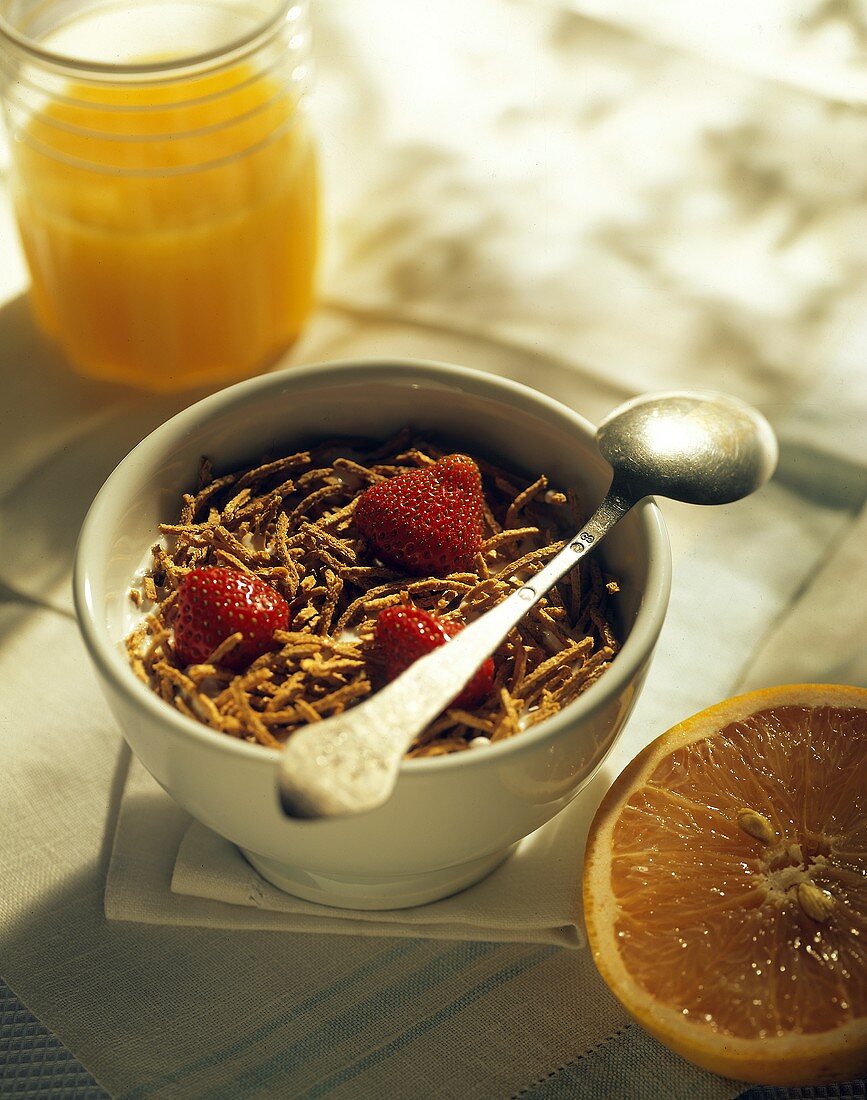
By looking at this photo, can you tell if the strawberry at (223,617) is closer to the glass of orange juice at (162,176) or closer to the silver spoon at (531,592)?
the silver spoon at (531,592)

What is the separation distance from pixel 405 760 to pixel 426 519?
0.65 feet

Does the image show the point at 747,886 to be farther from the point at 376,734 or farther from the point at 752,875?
the point at 376,734

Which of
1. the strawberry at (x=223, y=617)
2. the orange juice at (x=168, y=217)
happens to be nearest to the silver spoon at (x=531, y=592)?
the strawberry at (x=223, y=617)

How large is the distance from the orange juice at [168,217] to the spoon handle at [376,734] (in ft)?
Result: 1.82

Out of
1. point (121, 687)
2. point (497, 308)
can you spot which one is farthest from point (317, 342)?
point (121, 687)

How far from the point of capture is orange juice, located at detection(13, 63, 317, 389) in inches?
44.8

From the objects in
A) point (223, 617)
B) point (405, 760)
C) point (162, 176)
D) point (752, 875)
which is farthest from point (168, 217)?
point (752, 875)

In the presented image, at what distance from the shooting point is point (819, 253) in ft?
4.70

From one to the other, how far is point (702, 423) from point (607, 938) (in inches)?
16.1

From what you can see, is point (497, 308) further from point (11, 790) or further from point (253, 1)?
point (11, 790)

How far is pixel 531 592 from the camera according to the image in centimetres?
83

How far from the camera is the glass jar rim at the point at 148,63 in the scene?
1052 mm

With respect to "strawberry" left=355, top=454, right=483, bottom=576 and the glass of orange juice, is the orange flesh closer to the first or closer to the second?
"strawberry" left=355, top=454, right=483, bottom=576

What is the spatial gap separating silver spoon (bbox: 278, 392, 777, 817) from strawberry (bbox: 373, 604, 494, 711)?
0.02m
